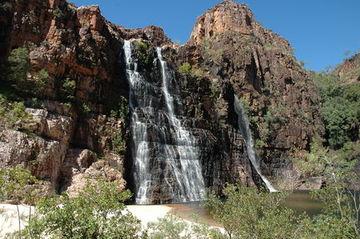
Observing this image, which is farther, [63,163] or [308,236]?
[63,163]

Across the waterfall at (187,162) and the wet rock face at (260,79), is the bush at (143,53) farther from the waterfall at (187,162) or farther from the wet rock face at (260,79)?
the wet rock face at (260,79)

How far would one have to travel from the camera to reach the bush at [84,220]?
11.1m

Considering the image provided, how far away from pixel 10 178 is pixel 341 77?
105128 millimetres

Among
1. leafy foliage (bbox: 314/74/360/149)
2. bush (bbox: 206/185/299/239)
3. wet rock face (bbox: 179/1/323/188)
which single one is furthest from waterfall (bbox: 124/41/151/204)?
leafy foliage (bbox: 314/74/360/149)

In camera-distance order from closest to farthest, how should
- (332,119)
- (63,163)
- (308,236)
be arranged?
(308,236), (63,163), (332,119)

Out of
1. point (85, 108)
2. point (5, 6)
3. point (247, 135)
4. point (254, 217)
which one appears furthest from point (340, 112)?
point (254, 217)

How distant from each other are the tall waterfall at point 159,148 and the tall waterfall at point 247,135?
20045 mm

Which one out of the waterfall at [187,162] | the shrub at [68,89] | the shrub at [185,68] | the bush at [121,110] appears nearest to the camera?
the shrub at [68,89]

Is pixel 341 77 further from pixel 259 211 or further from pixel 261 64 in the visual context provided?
pixel 259 211

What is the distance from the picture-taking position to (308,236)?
14.7 meters

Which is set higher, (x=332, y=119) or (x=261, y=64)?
(x=261, y=64)

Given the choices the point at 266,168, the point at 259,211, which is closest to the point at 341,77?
the point at 266,168

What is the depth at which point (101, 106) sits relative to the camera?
39.4 m

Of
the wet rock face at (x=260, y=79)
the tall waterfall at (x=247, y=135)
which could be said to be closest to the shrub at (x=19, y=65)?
the wet rock face at (x=260, y=79)
